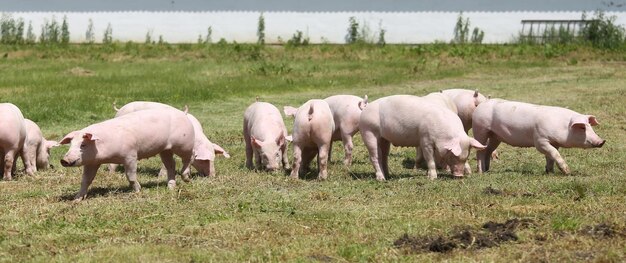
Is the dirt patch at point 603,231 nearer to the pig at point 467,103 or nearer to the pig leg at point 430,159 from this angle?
the pig leg at point 430,159

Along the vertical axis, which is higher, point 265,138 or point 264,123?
point 264,123

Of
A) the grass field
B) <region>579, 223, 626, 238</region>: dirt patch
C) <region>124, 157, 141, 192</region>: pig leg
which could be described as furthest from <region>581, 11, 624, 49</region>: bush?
<region>579, 223, 626, 238</region>: dirt patch

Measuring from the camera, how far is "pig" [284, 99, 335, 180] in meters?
11.3

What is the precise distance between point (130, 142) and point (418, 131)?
305 cm

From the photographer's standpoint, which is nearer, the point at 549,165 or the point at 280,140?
the point at 549,165

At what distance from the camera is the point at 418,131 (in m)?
11.1

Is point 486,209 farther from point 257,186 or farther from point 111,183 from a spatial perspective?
point 111,183

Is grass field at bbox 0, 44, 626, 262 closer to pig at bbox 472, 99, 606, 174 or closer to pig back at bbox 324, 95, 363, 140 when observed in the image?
pig at bbox 472, 99, 606, 174

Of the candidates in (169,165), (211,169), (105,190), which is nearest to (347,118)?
(211,169)

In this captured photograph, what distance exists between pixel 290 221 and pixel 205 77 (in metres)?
17.1

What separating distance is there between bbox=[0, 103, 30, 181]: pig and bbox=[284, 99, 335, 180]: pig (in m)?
2.92

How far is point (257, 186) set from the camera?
1041 cm

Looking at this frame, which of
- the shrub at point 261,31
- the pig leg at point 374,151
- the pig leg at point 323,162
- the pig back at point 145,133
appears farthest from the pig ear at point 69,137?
the shrub at point 261,31

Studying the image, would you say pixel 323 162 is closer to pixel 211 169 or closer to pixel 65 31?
pixel 211 169
